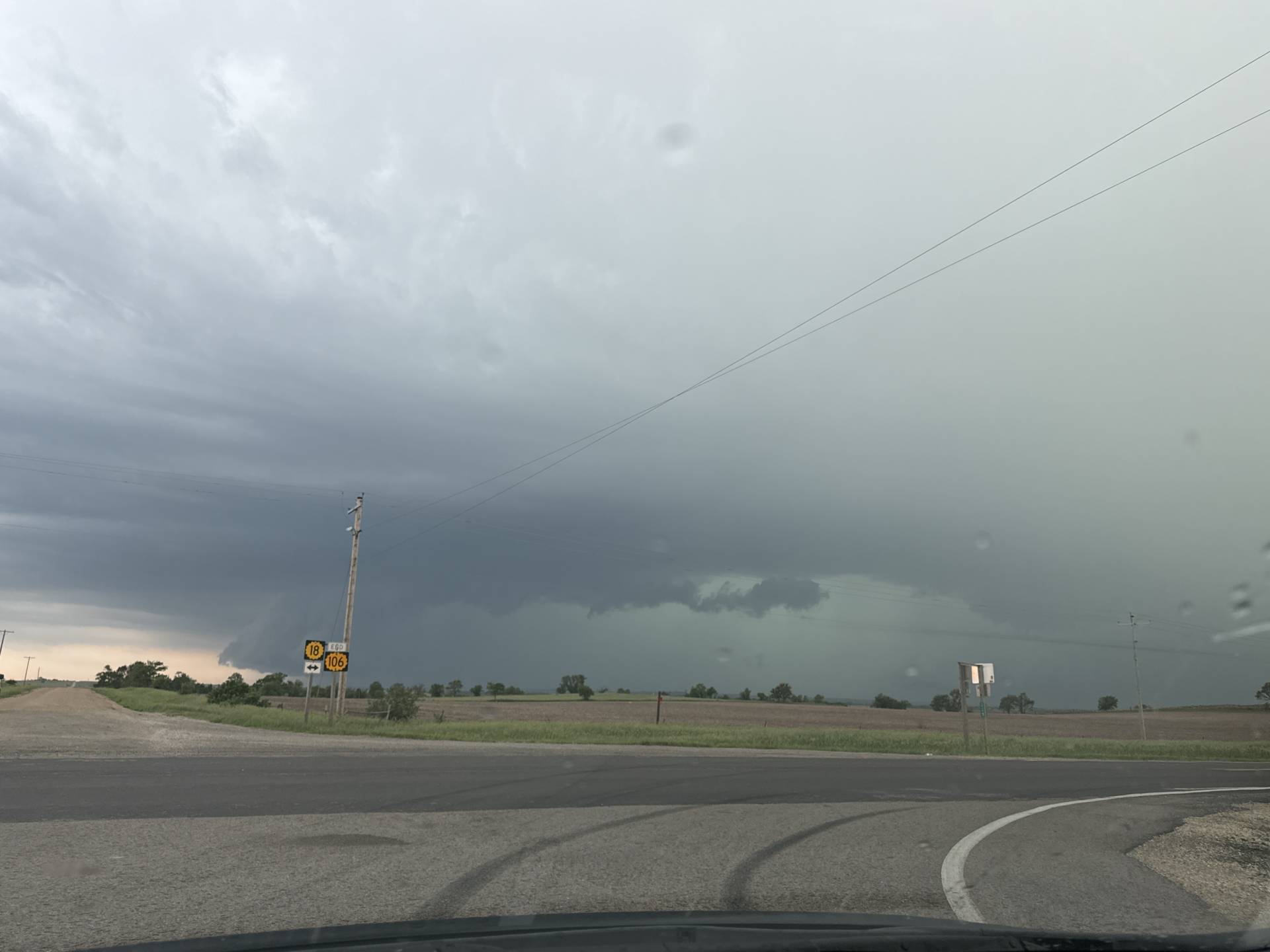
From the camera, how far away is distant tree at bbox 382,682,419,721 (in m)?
45.7

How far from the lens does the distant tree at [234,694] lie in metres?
66.4

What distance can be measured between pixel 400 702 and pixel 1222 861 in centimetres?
4187

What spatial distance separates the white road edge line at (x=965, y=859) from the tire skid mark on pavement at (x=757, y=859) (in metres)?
1.36

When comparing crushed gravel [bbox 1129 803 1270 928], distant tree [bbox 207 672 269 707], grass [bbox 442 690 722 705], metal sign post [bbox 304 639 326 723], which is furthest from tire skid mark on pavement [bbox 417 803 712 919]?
grass [bbox 442 690 722 705]

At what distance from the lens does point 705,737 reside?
3503 cm

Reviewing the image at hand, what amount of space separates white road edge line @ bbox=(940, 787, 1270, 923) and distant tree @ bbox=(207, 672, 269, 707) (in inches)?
2453

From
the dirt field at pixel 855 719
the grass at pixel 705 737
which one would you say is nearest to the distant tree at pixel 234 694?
the dirt field at pixel 855 719

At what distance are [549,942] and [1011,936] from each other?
2.34 metres

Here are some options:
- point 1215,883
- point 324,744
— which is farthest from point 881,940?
point 324,744

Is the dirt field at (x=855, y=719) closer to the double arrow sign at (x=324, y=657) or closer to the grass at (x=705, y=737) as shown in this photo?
the grass at (x=705, y=737)

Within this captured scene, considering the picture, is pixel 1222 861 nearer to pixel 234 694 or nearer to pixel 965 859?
pixel 965 859

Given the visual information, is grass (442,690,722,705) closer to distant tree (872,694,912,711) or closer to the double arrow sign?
distant tree (872,694,912,711)

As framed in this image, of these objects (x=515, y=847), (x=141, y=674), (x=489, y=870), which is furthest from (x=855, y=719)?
(x=141, y=674)

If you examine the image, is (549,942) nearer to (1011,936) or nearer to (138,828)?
(1011,936)
